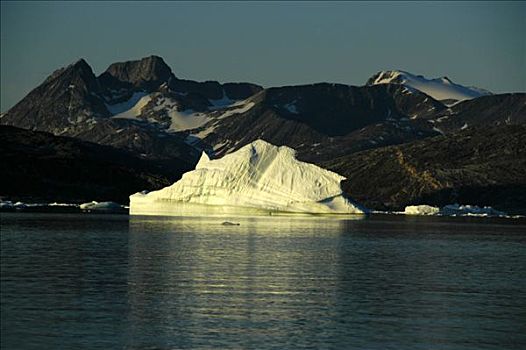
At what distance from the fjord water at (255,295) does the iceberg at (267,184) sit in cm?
4054

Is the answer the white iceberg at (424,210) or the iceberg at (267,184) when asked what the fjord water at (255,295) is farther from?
the white iceberg at (424,210)

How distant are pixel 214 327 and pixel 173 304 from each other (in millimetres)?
5126

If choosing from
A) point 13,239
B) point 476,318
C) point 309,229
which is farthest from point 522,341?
point 309,229

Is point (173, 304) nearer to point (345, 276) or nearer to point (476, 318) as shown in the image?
point (476, 318)

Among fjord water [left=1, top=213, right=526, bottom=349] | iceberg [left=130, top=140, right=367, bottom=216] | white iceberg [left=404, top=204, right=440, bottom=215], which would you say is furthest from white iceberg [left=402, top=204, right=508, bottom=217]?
fjord water [left=1, top=213, right=526, bottom=349]

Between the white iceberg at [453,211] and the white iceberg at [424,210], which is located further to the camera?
the white iceberg at [453,211]

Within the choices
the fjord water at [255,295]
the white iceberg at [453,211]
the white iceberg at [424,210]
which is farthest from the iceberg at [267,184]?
the white iceberg at [453,211]

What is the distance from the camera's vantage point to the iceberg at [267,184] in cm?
11306

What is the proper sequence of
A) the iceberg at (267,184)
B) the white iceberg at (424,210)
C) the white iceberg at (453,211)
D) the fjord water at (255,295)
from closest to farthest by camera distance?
the fjord water at (255,295)
the iceberg at (267,184)
the white iceberg at (424,210)
the white iceberg at (453,211)

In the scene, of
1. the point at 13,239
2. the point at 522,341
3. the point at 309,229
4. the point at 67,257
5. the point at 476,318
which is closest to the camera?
the point at 522,341

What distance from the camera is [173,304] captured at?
122 ft

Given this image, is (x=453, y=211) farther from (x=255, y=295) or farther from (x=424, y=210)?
(x=255, y=295)

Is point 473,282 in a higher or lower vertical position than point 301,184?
lower

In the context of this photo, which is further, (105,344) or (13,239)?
(13,239)
